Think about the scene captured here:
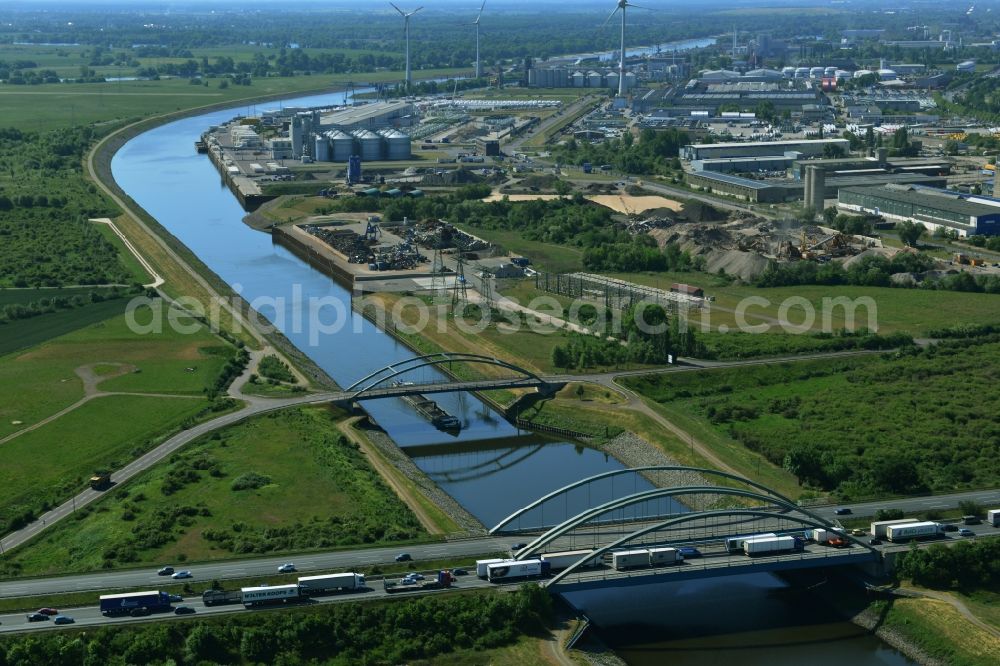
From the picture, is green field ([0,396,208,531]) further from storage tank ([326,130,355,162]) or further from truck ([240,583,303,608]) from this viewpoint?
storage tank ([326,130,355,162])

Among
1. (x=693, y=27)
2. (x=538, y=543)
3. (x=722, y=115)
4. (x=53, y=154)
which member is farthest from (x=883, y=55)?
(x=538, y=543)

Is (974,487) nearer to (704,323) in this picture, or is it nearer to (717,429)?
(717,429)

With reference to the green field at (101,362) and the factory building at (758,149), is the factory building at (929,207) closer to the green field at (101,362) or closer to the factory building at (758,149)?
the factory building at (758,149)

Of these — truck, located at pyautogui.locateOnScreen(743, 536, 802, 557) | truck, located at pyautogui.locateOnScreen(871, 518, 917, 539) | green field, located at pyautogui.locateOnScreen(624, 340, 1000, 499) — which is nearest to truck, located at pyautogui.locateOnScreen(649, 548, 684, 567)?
truck, located at pyautogui.locateOnScreen(743, 536, 802, 557)

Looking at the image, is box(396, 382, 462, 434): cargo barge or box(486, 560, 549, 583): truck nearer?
box(486, 560, 549, 583): truck

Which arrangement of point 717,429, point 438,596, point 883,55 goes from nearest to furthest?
point 438,596
point 717,429
point 883,55

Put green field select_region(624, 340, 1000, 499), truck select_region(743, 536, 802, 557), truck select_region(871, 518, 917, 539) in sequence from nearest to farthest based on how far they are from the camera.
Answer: truck select_region(743, 536, 802, 557)
truck select_region(871, 518, 917, 539)
green field select_region(624, 340, 1000, 499)
